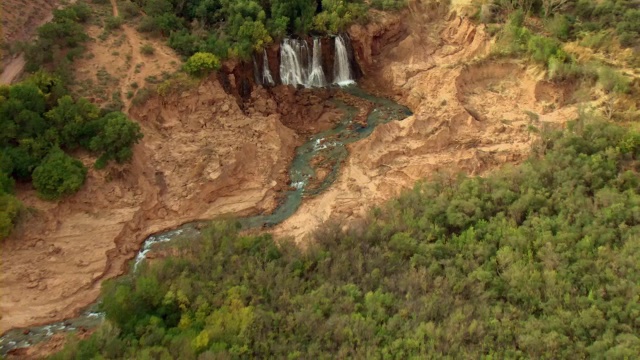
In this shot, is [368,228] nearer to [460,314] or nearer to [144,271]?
[460,314]

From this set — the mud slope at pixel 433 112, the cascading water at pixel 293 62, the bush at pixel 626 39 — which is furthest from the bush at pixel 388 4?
the bush at pixel 626 39

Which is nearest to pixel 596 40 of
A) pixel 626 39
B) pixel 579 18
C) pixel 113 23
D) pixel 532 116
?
pixel 626 39

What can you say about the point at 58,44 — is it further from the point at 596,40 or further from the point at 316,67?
the point at 596,40

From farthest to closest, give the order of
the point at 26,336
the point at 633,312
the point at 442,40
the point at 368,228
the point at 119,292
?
1. the point at 442,40
2. the point at 368,228
3. the point at 26,336
4. the point at 119,292
5. the point at 633,312

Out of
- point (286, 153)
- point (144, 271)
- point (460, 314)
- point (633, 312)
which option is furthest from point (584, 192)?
point (144, 271)

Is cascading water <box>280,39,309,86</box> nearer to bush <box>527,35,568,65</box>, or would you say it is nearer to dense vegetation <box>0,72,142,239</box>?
dense vegetation <box>0,72,142,239</box>

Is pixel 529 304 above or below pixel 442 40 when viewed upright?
below
